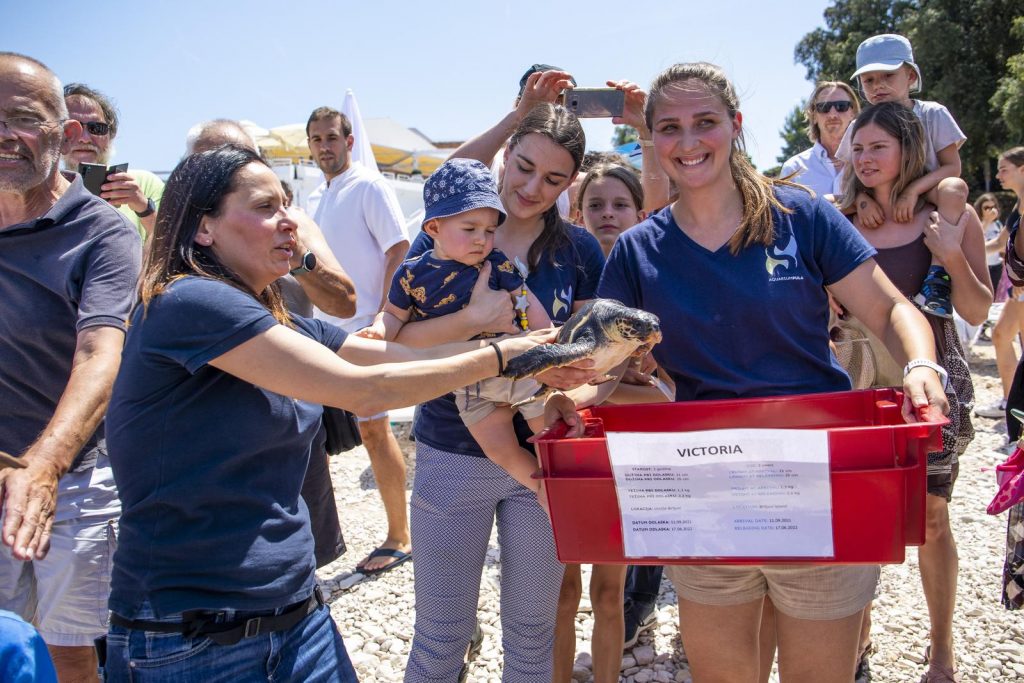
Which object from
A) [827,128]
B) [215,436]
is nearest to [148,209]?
[215,436]

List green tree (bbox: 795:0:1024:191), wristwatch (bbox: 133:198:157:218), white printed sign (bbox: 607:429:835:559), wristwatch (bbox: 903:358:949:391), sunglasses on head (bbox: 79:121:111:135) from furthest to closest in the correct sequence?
green tree (bbox: 795:0:1024:191) < sunglasses on head (bbox: 79:121:111:135) < wristwatch (bbox: 133:198:157:218) < wristwatch (bbox: 903:358:949:391) < white printed sign (bbox: 607:429:835:559)

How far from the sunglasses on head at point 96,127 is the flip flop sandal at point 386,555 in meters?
2.97

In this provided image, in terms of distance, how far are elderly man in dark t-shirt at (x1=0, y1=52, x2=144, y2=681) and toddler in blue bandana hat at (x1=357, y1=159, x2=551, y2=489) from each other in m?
0.91

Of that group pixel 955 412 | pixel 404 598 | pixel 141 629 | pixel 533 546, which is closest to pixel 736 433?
pixel 533 546

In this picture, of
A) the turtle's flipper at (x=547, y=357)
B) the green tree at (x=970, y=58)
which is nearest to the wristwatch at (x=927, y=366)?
the turtle's flipper at (x=547, y=357)

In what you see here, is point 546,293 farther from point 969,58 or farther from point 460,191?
point 969,58

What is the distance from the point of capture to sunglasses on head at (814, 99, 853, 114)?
15.5 ft

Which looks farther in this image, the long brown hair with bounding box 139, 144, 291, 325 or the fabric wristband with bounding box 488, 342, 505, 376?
the fabric wristband with bounding box 488, 342, 505, 376

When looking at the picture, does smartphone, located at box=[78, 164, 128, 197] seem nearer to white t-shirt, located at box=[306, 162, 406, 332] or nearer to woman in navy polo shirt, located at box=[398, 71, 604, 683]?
white t-shirt, located at box=[306, 162, 406, 332]

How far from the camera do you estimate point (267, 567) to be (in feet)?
5.83

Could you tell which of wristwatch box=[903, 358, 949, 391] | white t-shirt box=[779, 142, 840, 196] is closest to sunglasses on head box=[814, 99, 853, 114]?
white t-shirt box=[779, 142, 840, 196]

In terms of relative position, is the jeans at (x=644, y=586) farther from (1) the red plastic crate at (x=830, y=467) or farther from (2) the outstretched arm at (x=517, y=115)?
(2) the outstretched arm at (x=517, y=115)

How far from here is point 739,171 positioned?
2.15 m

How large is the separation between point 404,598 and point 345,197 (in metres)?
2.52
